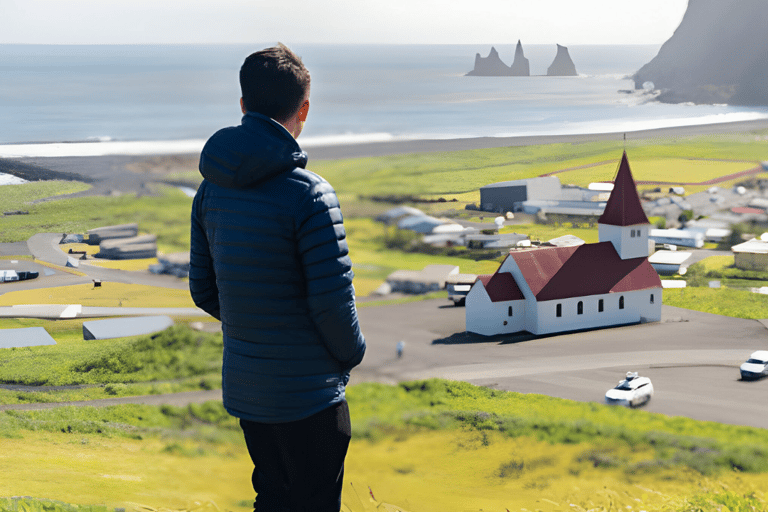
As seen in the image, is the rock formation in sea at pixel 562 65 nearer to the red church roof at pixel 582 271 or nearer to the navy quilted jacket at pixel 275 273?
the red church roof at pixel 582 271

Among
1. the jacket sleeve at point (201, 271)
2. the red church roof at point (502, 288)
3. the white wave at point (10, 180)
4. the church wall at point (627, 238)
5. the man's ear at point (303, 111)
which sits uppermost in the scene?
the man's ear at point (303, 111)

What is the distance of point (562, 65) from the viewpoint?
745cm

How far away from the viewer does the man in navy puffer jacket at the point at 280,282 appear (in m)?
1.19

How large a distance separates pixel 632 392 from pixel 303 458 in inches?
173

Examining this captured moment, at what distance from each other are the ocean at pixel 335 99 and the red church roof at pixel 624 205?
3.04 feet

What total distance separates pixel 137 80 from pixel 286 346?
760 centimetres

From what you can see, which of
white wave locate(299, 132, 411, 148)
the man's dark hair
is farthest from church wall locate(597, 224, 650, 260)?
the man's dark hair

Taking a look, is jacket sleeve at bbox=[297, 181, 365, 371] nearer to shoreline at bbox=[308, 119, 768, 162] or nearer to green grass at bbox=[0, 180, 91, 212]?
shoreline at bbox=[308, 119, 768, 162]

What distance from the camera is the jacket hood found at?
3.92 ft

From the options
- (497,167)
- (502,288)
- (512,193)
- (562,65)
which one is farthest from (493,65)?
(502,288)

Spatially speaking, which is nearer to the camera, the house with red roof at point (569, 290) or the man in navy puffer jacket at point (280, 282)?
the man in navy puffer jacket at point (280, 282)

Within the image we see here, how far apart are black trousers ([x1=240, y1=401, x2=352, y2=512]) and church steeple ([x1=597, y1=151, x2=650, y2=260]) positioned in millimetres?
4893

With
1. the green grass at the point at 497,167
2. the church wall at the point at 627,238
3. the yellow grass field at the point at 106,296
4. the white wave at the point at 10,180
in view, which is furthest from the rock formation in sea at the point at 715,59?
the white wave at the point at 10,180

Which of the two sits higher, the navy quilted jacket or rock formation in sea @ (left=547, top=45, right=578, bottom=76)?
rock formation in sea @ (left=547, top=45, right=578, bottom=76)
